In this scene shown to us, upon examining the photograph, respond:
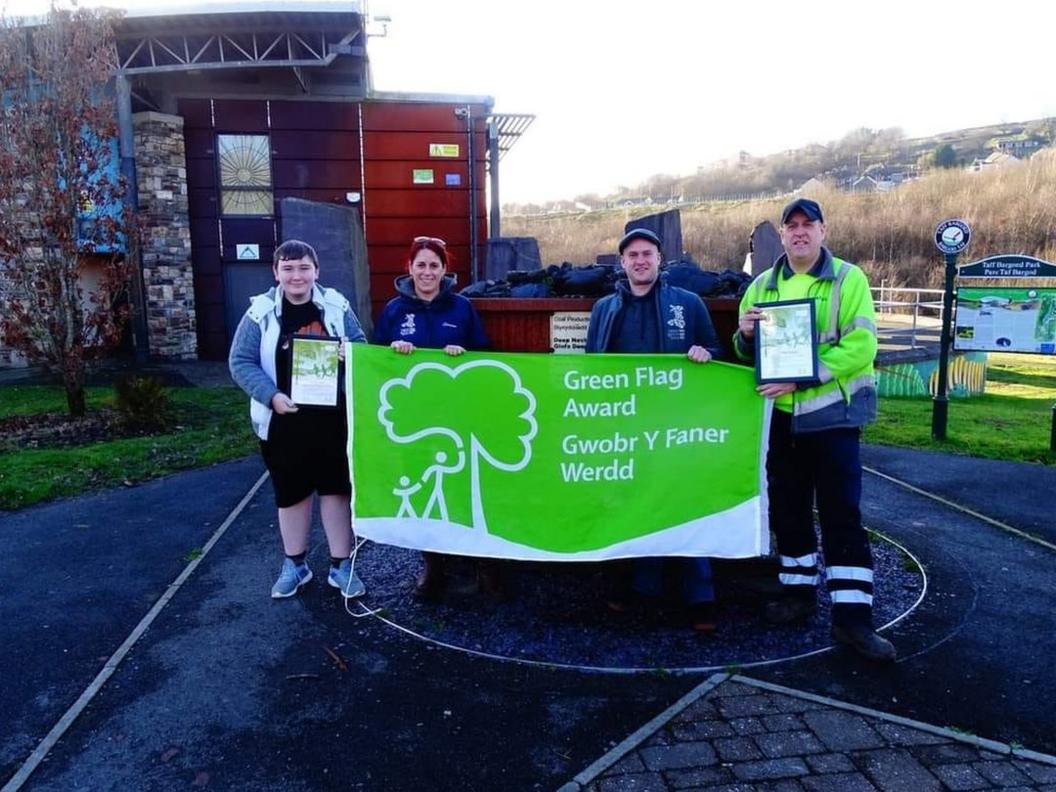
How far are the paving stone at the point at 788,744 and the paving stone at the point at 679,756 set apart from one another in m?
0.22

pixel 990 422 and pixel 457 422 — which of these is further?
pixel 990 422

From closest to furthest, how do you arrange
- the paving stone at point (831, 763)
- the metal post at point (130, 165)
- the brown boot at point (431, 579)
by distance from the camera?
1. the paving stone at point (831, 763)
2. the brown boot at point (431, 579)
3. the metal post at point (130, 165)

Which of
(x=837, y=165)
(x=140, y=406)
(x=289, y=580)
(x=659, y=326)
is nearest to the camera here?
(x=659, y=326)

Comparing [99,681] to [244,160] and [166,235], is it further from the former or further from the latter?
[244,160]

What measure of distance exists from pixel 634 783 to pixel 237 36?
17328 millimetres

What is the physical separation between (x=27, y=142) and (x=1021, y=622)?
1210cm

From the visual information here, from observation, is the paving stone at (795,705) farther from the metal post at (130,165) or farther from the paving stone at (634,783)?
the metal post at (130,165)

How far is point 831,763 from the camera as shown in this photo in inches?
118

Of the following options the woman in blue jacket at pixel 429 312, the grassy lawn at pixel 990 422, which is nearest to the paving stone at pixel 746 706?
the woman in blue jacket at pixel 429 312

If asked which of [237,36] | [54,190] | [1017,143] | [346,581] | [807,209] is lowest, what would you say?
[346,581]

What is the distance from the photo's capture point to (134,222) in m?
11.7

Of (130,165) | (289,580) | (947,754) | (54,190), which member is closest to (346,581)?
(289,580)

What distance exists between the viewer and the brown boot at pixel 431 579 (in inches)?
181

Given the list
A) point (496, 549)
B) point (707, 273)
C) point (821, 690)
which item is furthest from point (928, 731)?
point (707, 273)
